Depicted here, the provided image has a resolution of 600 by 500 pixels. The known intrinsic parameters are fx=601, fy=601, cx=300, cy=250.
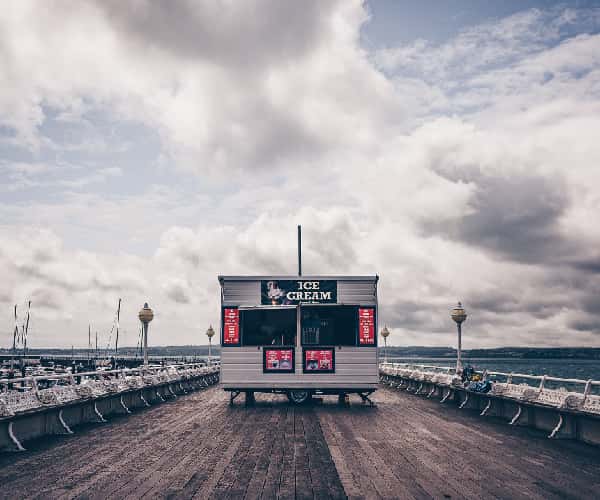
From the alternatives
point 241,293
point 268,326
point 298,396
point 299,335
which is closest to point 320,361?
point 299,335

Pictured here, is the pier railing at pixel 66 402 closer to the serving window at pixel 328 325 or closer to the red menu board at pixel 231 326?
the red menu board at pixel 231 326

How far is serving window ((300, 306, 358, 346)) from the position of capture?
23.6 metres

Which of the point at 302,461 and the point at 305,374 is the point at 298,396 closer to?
the point at 305,374

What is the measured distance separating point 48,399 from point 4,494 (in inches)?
280

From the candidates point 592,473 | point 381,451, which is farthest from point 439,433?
point 592,473

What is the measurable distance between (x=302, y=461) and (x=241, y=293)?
501 inches

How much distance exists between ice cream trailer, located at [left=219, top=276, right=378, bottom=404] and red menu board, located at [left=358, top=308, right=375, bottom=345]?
0.13 ft

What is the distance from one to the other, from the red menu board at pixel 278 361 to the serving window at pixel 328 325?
2.81ft

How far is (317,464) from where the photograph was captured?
11.1 m

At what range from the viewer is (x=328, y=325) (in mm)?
23938

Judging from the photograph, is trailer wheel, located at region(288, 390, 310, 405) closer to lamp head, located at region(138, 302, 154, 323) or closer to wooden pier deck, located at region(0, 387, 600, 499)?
wooden pier deck, located at region(0, 387, 600, 499)

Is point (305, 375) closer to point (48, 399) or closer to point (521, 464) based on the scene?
point (48, 399)

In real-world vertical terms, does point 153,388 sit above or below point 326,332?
below

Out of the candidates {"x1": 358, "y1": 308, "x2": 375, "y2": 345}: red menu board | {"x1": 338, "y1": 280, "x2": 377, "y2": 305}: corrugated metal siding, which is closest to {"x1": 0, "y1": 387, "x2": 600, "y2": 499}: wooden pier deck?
{"x1": 358, "y1": 308, "x2": 375, "y2": 345}: red menu board
